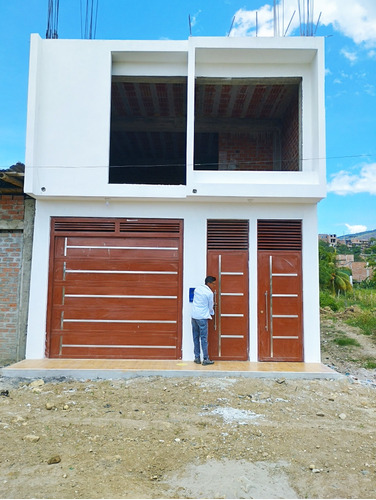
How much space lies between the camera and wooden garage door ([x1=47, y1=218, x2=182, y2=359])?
323 inches

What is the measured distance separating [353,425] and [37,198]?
22.2 ft

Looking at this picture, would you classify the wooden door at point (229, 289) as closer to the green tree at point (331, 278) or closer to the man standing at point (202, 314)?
the man standing at point (202, 314)

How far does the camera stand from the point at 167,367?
7.49 meters

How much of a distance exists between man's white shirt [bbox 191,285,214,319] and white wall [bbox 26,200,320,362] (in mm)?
517

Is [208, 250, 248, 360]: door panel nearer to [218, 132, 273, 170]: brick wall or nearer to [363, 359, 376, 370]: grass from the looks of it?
[363, 359, 376, 370]: grass

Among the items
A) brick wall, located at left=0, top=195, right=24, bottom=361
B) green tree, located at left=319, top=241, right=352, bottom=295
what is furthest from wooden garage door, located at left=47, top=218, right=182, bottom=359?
green tree, located at left=319, top=241, right=352, bottom=295

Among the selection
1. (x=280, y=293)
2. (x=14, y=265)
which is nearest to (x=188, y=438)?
(x=280, y=293)

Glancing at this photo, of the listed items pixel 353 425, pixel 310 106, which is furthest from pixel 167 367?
pixel 310 106

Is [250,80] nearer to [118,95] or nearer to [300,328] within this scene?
[118,95]

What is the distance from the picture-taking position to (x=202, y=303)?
767 centimetres

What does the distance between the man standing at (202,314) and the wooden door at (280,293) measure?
1142 millimetres

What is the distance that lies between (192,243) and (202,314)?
1.51 metres

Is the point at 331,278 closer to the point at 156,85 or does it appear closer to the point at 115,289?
the point at 156,85

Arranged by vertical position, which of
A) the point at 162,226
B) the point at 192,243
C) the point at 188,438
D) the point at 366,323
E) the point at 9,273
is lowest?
the point at 188,438
